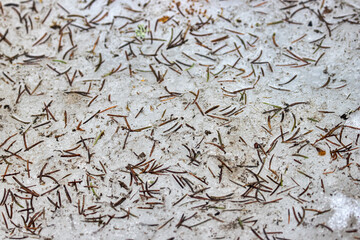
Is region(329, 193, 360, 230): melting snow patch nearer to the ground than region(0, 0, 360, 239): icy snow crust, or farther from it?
nearer to the ground

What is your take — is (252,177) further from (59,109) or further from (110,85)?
(59,109)

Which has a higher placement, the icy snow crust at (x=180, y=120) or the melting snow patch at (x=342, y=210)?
the icy snow crust at (x=180, y=120)

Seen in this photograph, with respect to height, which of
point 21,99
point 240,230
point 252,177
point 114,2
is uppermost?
point 114,2

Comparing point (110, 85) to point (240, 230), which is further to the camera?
point (110, 85)

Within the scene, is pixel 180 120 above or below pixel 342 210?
above

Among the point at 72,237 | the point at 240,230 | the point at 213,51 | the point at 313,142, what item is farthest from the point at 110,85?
the point at 313,142

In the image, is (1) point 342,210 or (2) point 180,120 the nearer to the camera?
(1) point 342,210

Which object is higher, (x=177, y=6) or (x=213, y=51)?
(x=177, y=6)

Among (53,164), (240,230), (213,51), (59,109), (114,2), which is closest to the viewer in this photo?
(240,230)
